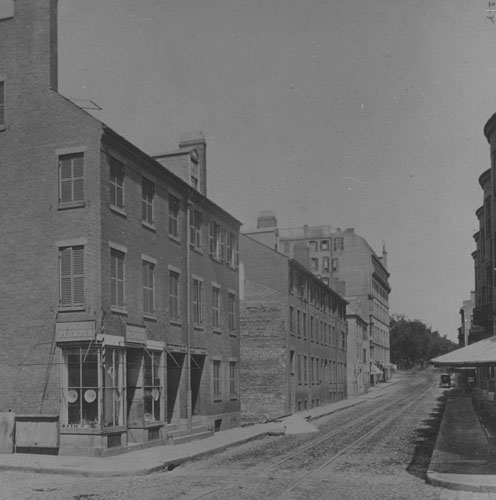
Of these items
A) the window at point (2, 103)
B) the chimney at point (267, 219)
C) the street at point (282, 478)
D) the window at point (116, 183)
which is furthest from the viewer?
the chimney at point (267, 219)

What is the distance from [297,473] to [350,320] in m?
55.9

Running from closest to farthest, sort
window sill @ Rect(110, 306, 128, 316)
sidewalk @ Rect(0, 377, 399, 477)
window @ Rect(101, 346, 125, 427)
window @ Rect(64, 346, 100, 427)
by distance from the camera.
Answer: sidewalk @ Rect(0, 377, 399, 477)
window @ Rect(64, 346, 100, 427)
window @ Rect(101, 346, 125, 427)
window sill @ Rect(110, 306, 128, 316)

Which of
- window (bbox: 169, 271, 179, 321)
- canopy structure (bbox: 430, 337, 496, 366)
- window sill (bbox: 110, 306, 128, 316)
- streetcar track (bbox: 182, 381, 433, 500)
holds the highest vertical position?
window (bbox: 169, 271, 179, 321)

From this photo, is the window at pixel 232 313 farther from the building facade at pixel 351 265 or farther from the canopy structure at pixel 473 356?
the building facade at pixel 351 265

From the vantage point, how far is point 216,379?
103 ft

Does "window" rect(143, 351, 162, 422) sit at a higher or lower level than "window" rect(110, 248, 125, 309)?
lower

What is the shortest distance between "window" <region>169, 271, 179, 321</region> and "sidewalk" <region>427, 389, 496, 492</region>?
32.9 feet

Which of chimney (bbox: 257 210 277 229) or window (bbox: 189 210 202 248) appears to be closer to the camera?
window (bbox: 189 210 202 248)

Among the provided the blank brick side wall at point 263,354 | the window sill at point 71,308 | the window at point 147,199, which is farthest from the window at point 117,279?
the blank brick side wall at point 263,354

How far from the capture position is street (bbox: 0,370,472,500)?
1411 cm

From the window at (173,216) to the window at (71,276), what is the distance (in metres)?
5.77

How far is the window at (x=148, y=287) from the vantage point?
24.7 metres

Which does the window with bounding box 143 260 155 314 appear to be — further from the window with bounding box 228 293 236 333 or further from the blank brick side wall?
the blank brick side wall

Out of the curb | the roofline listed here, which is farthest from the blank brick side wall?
the curb
